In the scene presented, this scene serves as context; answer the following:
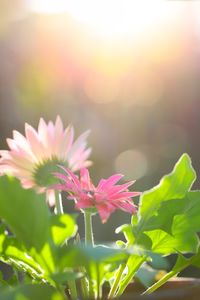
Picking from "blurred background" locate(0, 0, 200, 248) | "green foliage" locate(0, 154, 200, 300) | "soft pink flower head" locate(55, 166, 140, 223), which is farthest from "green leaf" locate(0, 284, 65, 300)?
"blurred background" locate(0, 0, 200, 248)

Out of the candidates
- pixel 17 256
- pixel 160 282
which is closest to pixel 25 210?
pixel 17 256

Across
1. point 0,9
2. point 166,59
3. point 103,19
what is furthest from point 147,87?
point 0,9

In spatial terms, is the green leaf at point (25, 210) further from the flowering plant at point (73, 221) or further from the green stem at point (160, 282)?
the green stem at point (160, 282)

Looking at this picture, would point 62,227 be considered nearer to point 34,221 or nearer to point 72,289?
point 34,221

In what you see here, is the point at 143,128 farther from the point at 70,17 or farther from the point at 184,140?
the point at 70,17

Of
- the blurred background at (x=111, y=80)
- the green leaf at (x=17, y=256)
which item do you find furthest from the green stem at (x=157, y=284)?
the blurred background at (x=111, y=80)

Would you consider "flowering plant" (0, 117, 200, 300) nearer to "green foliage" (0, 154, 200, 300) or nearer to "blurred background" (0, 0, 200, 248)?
"green foliage" (0, 154, 200, 300)

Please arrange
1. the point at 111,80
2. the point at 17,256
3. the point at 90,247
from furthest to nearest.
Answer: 1. the point at 111,80
2. the point at 17,256
3. the point at 90,247
